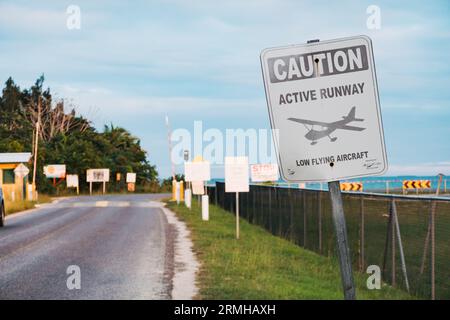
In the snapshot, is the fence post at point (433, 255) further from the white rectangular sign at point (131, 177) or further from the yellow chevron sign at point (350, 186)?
the white rectangular sign at point (131, 177)

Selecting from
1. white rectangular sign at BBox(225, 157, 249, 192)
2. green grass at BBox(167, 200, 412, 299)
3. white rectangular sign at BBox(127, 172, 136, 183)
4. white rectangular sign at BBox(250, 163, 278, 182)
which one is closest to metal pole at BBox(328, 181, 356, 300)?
green grass at BBox(167, 200, 412, 299)

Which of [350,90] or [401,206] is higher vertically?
[350,90]

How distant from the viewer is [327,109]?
207 inches

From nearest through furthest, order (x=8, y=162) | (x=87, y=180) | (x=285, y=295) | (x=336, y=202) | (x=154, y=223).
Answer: (x=336, y=202), (x=285, y=295), (x=154, y=223), (x=8, y=162), (x=87, y=180)

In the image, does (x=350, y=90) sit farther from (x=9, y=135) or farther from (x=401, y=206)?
(x=9, y=135)

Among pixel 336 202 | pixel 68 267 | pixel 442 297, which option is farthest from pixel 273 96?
pixel 68 267

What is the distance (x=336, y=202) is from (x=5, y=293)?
6965 mm

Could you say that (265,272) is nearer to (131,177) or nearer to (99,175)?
(99,175)

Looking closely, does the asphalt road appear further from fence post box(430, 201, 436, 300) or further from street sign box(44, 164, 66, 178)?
street sign box(44, 164, 66, 178)

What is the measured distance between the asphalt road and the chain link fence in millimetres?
3493

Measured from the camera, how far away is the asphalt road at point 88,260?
10.9 meters

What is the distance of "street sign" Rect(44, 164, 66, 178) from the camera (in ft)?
254
